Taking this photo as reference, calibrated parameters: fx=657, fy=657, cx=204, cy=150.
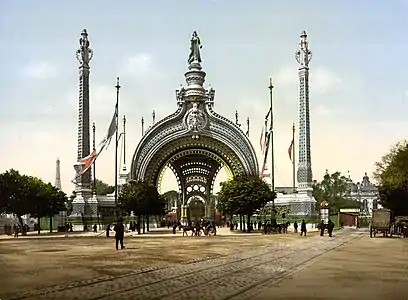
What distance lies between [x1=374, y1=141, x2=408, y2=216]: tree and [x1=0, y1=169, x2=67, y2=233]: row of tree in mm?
30764

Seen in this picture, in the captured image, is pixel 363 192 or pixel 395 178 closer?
pixel 395 178

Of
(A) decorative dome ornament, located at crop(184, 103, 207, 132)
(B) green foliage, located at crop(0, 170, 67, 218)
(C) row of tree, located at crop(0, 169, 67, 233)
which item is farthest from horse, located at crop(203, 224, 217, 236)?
(A) decorative dome ornament, located at crop(184, 103, 207, 132)

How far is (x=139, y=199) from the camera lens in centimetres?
5888

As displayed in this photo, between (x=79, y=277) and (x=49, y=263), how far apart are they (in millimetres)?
5516

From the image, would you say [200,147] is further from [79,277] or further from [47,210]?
[79,277]

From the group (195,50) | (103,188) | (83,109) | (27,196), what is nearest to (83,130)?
(83,109)

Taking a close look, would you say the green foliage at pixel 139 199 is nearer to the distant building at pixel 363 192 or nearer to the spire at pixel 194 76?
the spire at pixel 194 76

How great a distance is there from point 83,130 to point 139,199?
13.6 metres

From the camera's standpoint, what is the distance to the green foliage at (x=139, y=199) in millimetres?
58925

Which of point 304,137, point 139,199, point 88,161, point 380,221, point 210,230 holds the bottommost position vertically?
point 210,230

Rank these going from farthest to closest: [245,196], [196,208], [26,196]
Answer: [196,208] → [26,196] → [245,196]

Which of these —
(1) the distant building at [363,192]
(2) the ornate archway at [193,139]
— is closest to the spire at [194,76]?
(2) the ornate archway at [193,139]

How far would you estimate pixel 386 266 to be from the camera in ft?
71.7

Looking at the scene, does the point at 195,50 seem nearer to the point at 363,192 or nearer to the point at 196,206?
the point at 196,206
